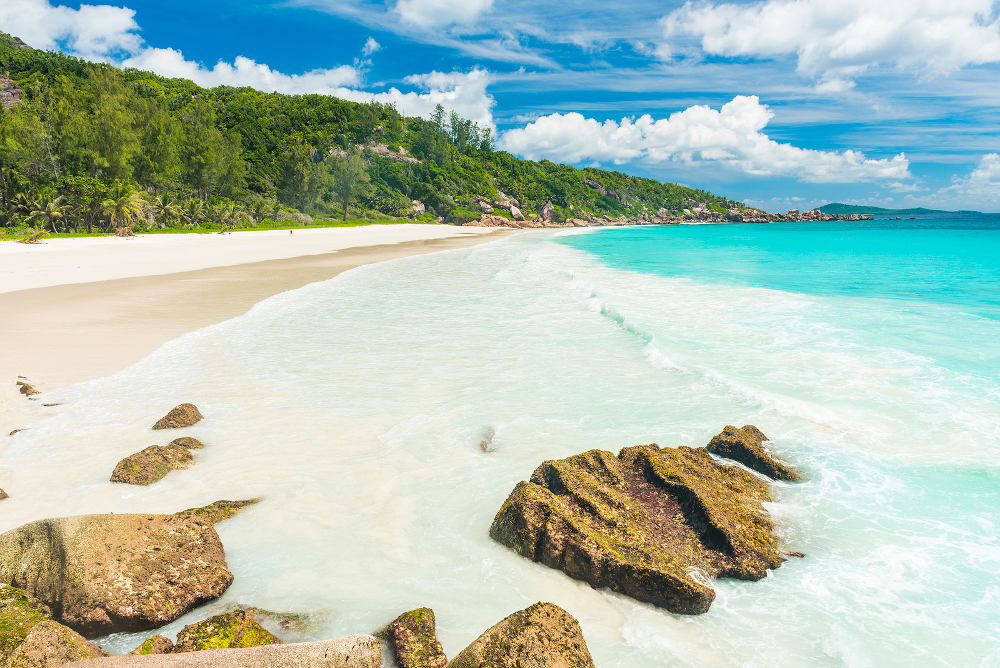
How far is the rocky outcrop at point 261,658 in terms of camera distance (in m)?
2.67

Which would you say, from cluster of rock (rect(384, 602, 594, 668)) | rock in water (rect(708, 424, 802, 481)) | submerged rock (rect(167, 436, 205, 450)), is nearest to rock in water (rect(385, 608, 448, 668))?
cluster of rock (rect(384, 602, 594, 668))

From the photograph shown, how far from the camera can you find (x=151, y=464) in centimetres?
662

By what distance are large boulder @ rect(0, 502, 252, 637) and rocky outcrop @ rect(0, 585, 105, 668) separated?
21.9 inches

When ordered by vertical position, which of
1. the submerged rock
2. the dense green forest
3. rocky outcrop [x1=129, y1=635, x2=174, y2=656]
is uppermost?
the dense green forest

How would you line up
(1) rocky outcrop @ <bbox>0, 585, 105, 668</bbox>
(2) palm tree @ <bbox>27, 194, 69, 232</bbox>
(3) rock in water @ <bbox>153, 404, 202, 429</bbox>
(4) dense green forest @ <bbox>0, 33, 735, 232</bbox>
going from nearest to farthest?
(1) rocky outcrop @ <bbox>0, 585, 105, 668</bbox>
(3) rock in water @ <bbox>153, 404, 202, 429</bbox>
(2) palm tree @ <bbox>27, 194, 69, 232</bbox>
(4) dense green forest @ <bbox>0, 33, 735, 232</bbox>

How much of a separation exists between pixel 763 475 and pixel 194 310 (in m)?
17.0

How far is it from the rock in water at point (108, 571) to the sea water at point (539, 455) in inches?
7.6

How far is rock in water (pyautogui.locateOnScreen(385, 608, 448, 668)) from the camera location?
3.87m

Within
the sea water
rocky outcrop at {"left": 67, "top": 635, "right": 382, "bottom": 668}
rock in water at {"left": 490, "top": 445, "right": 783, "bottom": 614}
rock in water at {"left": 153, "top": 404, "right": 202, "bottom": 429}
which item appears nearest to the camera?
rocky outcrop at {"left": 67, "top": 635, "right": 382, "bottom": 668}

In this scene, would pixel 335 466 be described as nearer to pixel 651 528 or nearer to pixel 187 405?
pixel 187 405

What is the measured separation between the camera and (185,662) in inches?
105

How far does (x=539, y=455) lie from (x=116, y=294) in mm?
19452

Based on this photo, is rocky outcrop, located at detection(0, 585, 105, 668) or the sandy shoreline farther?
the sandy shoreline

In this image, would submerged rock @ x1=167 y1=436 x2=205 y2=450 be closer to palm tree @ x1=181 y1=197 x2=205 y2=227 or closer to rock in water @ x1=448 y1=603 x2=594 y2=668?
rock in water @ x1=448 y1=603 x2=594 y2=668
